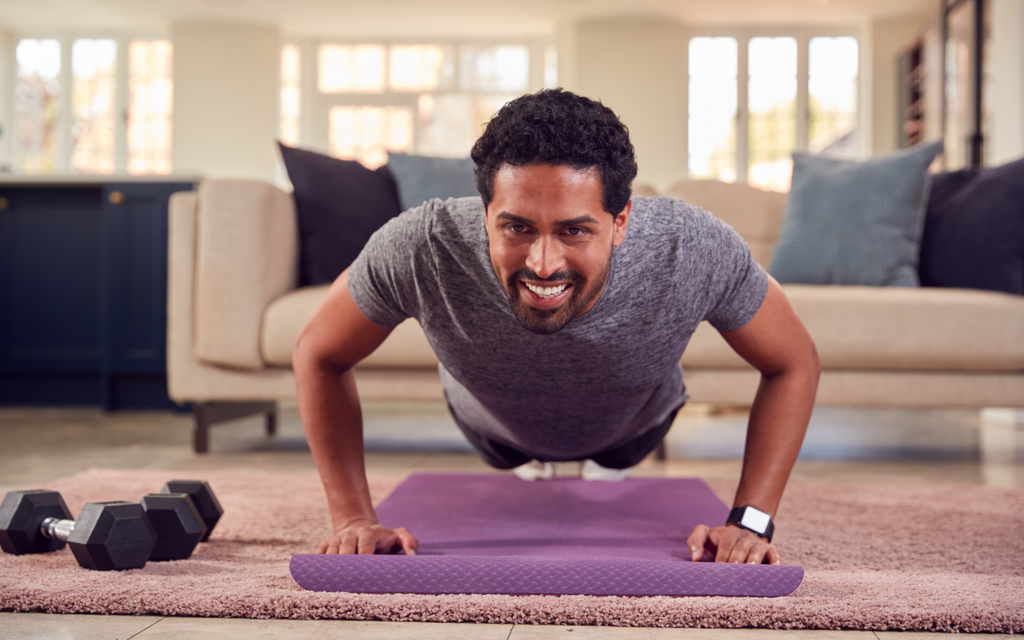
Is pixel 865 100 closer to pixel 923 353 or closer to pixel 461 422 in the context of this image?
pixel 923 353

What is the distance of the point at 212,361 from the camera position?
88.6 inches

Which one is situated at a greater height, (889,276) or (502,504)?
(889,276)

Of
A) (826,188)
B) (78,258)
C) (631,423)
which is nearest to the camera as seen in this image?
(631,423)

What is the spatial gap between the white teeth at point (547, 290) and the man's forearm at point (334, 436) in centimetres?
42

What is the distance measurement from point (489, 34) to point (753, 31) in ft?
9.31

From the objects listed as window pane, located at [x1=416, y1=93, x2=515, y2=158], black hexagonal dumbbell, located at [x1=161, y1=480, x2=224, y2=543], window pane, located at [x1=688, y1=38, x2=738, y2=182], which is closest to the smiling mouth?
black hexagonal dumbbell, located at [x1=161, y1=480, x2=224, y2=543]

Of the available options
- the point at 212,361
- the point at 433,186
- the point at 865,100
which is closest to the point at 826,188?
the point at 433,186

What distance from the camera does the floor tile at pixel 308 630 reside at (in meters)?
0.85

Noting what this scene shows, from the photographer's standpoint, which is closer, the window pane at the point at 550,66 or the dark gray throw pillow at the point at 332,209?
the dark gray throw pillow at the point at 332,209

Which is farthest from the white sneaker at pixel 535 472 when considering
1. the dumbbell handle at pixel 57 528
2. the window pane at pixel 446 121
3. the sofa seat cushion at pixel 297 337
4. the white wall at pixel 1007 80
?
the window pane at pixel 446 121

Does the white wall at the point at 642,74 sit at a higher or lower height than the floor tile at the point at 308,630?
higher

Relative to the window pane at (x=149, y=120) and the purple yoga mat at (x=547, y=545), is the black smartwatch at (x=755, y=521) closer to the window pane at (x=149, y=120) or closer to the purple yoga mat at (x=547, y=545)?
the purple yoga mat at (x=547, y=545)

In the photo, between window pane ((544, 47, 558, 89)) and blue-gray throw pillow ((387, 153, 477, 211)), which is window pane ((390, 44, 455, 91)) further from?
blue-gray throw pillow ((387, 153, 477, 211))

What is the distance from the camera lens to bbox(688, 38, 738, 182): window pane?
8500 millimetres
